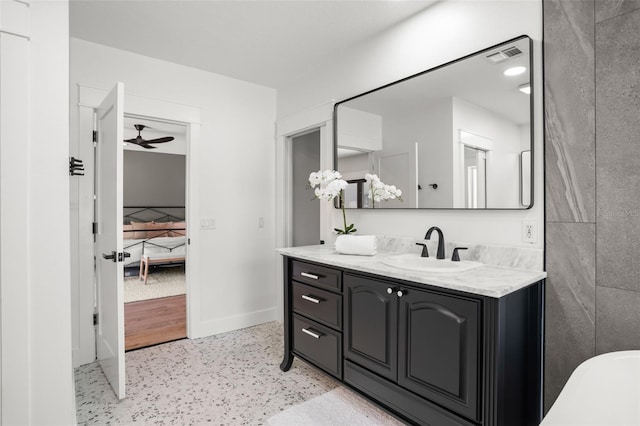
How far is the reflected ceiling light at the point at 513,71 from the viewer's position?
1.76m

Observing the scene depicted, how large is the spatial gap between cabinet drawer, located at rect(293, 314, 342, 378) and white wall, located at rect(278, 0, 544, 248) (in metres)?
0.84

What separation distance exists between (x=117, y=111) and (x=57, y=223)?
83 cm

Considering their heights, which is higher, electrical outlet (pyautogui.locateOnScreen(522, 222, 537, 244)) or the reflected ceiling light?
the reflected ceiling light

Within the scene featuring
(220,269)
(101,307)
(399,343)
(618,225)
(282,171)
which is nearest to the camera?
(618,225)

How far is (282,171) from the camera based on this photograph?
3598 mm

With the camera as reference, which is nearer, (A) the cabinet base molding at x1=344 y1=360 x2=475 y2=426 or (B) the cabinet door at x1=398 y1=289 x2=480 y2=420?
(B) the cabinet door at x1=398 y1=289 x2=480 y2=420

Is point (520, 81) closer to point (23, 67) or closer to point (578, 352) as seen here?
point (578, 352)

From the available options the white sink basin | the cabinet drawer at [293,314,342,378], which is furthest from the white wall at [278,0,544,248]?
the cabinet drawer at [293,314,342,378]

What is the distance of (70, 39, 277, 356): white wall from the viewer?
3.12 m

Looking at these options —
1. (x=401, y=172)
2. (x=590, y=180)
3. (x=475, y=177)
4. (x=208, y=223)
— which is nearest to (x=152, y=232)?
(x=208, y=223)

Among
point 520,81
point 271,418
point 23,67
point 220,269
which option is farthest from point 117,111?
point 520,81

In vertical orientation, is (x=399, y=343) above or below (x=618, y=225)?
below

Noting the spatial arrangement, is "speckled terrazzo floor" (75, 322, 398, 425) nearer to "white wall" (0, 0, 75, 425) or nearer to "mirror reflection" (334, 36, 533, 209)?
"white wall" (0, 0, 75, 425)

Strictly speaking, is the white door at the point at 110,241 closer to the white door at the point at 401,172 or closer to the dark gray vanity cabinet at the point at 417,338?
the dark gray vanity cabinet at the point at 417,338
